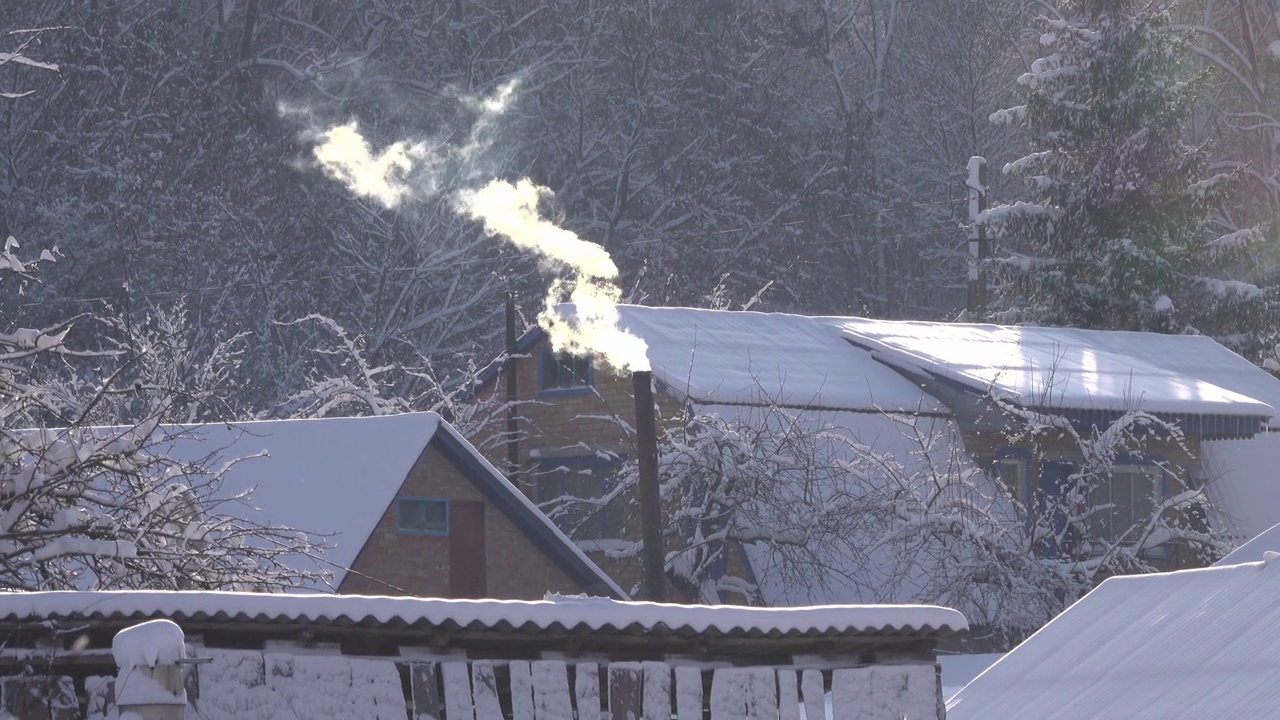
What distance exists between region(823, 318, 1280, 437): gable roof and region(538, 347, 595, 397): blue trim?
4833mm

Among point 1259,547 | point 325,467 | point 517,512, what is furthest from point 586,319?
point 1259,547

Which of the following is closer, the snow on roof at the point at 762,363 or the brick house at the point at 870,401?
the snow on roof at the point at 762,363

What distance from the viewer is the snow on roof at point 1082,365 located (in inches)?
1097

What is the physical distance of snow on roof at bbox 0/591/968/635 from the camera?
9180mm

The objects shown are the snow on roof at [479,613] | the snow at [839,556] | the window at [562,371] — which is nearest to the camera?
the snow on roof at [479,613]

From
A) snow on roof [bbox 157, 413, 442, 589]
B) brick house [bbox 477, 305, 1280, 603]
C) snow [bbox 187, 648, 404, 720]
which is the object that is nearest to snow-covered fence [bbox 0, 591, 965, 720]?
snow [bbox 187, 648, 404, 720]

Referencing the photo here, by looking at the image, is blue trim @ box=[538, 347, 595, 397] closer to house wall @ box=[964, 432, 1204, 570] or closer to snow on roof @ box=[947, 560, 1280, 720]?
house wall @ box=[964, 432, 1204, 570]

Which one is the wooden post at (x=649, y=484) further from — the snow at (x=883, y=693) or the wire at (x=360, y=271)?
the wire at (x=360, y=271)

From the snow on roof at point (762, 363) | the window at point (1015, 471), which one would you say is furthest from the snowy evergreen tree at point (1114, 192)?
the window at point (1015, 471)

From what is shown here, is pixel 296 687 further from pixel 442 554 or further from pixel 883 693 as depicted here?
pixel 442 554

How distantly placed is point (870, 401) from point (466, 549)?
7252mm

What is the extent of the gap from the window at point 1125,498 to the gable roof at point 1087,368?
937 mm

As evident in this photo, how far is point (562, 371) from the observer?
28.5 metres

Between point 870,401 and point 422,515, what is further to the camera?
point 870,401
